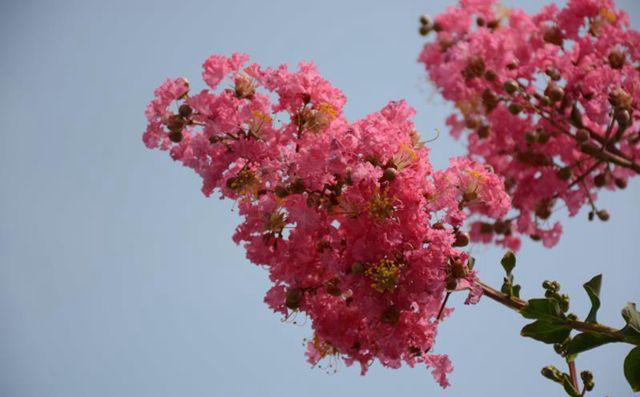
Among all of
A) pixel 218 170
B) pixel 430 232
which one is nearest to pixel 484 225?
pixel 430 232

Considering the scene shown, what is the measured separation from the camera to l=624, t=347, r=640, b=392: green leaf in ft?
7.82

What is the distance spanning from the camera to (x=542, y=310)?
2354 millimetres

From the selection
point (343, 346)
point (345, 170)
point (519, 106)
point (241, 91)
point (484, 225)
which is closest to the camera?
point (519, 106)

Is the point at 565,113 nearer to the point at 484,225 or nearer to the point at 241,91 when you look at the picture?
the point at 484,225

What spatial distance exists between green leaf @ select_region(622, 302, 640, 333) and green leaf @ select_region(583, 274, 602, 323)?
0.09 metres

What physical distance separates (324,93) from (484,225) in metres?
0.90

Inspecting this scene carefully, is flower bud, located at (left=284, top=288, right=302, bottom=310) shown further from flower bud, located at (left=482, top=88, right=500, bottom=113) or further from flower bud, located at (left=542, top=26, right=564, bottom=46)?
flower bud, located at (left=542, top=26, right=564, bottom=46)

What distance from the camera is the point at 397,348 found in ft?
7.64

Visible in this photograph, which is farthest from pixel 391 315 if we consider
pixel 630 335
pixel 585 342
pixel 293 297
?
pixel 630 335

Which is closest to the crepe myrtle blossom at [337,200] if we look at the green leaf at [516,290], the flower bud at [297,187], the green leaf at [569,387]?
the flower bud at [297,187]

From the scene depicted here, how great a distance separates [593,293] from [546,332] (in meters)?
0.23

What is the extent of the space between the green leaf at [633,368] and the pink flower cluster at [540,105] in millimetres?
809

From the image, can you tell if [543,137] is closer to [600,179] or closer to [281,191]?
[600,179]

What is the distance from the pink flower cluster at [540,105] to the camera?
181 cm
